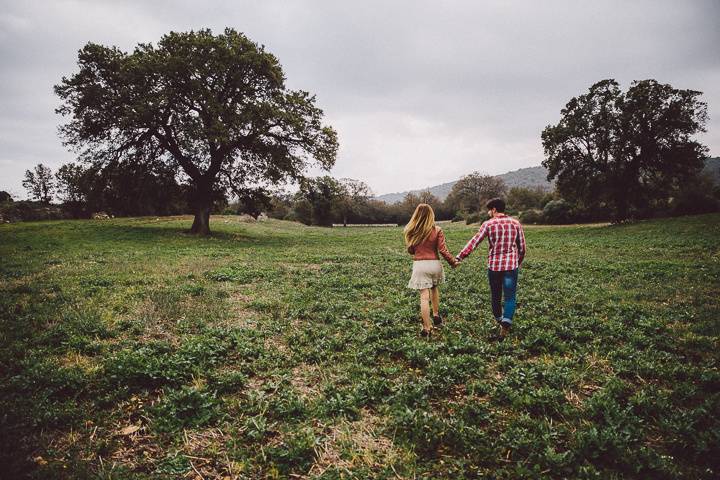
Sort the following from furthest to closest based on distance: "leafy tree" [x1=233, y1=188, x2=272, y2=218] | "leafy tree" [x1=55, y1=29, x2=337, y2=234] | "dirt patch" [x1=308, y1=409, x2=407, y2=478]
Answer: "leafy tree" [x1=233, y1=188, x2=272, y2=218], "leafy tree" [x1=55, y1=29, x2=337, y2=234], "dirt patch" [x1=308, y1=409, x2=407, y2=478]

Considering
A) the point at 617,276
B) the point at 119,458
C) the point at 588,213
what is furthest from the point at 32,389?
the point at 588,213

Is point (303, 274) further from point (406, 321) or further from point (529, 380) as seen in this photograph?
point (529, 380)

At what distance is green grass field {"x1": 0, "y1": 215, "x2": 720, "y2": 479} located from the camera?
3.73m

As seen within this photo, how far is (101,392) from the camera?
16.1 feet

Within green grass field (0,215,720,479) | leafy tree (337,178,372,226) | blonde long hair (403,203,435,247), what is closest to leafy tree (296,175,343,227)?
leafy tree (337,178,372,226)

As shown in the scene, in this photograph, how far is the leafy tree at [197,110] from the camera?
983 inches

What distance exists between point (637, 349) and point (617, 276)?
7871 millimetres

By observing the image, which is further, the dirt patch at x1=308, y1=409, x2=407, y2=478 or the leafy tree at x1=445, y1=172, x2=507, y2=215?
the leafy tree at x1=445, y1=172, x2=507, y2=215

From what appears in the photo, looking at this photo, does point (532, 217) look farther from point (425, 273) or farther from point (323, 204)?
point (425, 273)

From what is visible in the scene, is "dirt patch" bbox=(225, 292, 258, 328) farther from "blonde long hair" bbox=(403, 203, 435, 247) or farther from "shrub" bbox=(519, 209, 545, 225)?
"shrub" bbox=(519, 209, 545, 225)

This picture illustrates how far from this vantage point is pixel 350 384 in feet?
17.4

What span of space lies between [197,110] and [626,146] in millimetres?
42138

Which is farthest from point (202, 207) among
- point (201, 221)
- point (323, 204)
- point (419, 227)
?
point (323, 204)

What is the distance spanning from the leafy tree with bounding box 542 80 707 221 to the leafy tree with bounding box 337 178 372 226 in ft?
183
